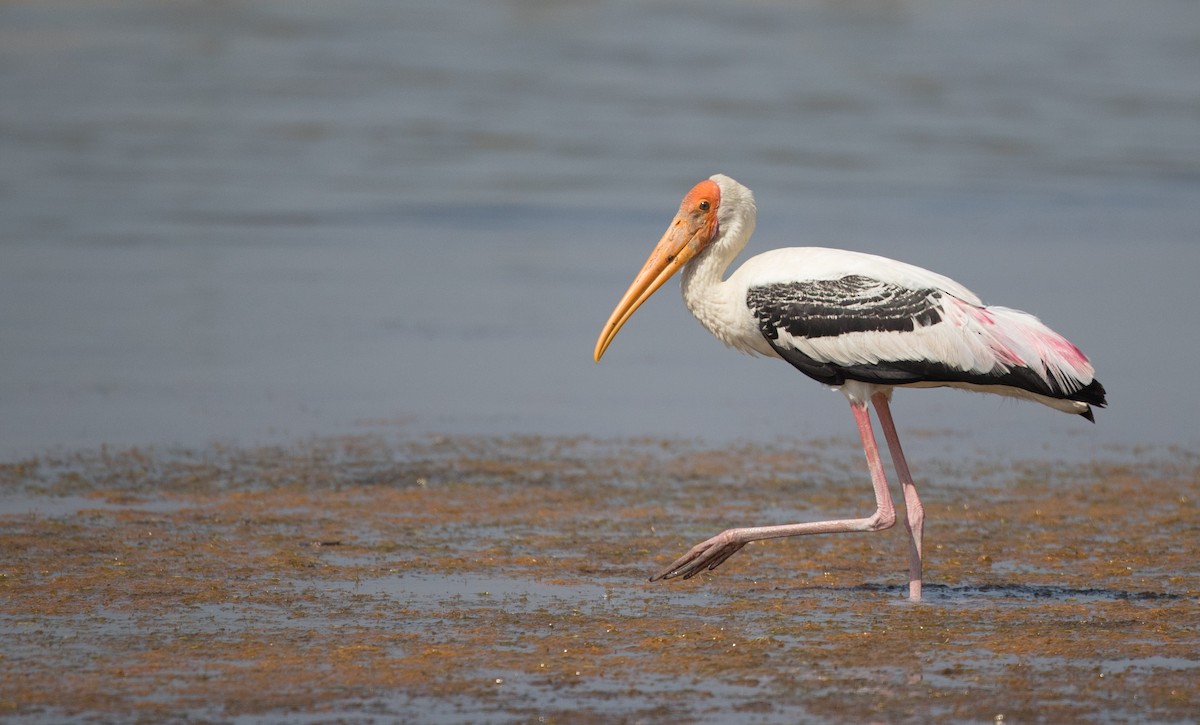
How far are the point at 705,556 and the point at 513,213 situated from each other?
1022 centimetres

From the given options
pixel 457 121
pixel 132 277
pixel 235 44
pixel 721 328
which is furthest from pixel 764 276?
pixel 235 44

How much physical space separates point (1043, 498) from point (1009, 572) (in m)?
1.37

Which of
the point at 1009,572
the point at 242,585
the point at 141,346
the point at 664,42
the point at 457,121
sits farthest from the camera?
the point at 664,42

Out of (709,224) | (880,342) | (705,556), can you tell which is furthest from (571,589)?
(709,224)

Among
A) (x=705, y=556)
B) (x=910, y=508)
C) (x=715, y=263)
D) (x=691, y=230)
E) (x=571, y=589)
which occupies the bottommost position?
(x=571, y=589)

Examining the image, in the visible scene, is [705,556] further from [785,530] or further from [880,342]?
[880,342]

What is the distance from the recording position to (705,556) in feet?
21.6

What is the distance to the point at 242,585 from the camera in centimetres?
641

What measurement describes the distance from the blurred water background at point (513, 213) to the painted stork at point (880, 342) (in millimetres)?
2544

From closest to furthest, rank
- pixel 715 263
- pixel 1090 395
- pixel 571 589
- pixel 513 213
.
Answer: pixel 571 589, pixel 1090 395, pixel 715 263, pixel 513 213

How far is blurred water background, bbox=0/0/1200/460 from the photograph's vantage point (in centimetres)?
1008

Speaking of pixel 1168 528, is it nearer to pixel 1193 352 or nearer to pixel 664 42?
pixel 1193 352

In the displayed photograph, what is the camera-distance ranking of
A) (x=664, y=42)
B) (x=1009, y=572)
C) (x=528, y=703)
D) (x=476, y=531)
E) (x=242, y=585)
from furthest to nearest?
1. (x=664, y=42)
2. (x=476, y=531)
3. (x=1009, y=572)
4. (x=242, y=585)
5. (x=528, y=703)

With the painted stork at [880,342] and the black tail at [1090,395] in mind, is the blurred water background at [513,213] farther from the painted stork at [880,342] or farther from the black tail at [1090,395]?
the black tail at [1090,395]
